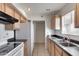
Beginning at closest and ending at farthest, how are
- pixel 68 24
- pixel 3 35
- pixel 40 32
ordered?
1. pixel 3 35
2. pixel 40 32
3. pixel 68 24

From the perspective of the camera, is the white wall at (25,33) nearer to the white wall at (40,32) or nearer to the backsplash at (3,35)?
the backsplash at (3,35)

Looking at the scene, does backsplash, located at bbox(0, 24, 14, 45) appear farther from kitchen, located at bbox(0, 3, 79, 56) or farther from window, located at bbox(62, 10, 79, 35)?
window, located at bbox(62, 10, 79, 35)

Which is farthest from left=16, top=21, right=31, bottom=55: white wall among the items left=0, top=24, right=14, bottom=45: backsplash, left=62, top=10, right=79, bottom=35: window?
left=62, top=10, right=79, bottom=35: window

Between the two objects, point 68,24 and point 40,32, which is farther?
point 68,24

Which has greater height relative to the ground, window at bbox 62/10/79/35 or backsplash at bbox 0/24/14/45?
window at bbox 62/10/79/35

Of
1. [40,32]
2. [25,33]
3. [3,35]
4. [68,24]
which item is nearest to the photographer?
[3,35]

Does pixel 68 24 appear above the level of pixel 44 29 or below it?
above

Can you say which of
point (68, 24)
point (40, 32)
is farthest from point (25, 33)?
point (68, 24)

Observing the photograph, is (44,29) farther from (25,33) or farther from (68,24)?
(25,33)

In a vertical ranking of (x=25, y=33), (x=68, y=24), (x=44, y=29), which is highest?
(x=68, y=24)

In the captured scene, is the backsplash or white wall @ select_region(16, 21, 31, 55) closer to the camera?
the backsplash

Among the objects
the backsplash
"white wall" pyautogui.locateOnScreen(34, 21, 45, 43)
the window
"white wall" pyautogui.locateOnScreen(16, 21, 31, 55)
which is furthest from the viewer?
"white wall" pyautogui.locateOnScreen(16, 21, 31, 55)

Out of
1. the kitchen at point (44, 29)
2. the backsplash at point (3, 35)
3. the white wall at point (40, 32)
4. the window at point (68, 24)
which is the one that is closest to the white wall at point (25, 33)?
the kitchen at point (44, 29)

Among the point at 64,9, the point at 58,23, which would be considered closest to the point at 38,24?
the point at 64,9
